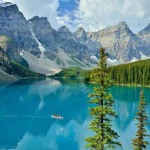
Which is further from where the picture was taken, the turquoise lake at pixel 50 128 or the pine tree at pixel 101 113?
the turquoise lake at pixel 50 128

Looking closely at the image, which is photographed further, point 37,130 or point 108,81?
point 37,130

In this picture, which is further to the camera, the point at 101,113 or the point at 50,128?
the point at 50,128

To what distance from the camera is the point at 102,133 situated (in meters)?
33.6

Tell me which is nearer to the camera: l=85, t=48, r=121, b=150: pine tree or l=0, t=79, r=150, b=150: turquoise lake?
l=85, t=48, r=121, b=150: pine tree

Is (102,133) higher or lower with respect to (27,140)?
higher

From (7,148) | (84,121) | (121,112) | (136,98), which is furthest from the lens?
(136,98)

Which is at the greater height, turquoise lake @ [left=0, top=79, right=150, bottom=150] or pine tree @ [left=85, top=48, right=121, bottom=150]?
pine tree @ [left=85, top=48, right=121, bottom=150]

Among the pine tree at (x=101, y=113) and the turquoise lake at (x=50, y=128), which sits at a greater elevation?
the pine tree at (x=101, y=113)

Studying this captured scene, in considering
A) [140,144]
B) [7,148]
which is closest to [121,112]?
[7,148]

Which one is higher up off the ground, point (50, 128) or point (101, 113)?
point (101, 113)

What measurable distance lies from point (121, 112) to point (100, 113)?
257 ft

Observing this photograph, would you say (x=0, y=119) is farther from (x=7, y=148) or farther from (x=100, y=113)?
(x=100, y=113)

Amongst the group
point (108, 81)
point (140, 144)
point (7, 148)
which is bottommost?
point (7, 148)

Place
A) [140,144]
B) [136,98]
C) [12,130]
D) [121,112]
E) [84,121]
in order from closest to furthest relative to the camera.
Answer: [140,144] → [12,130] → [84,121] → [121,112] → [136,98]
